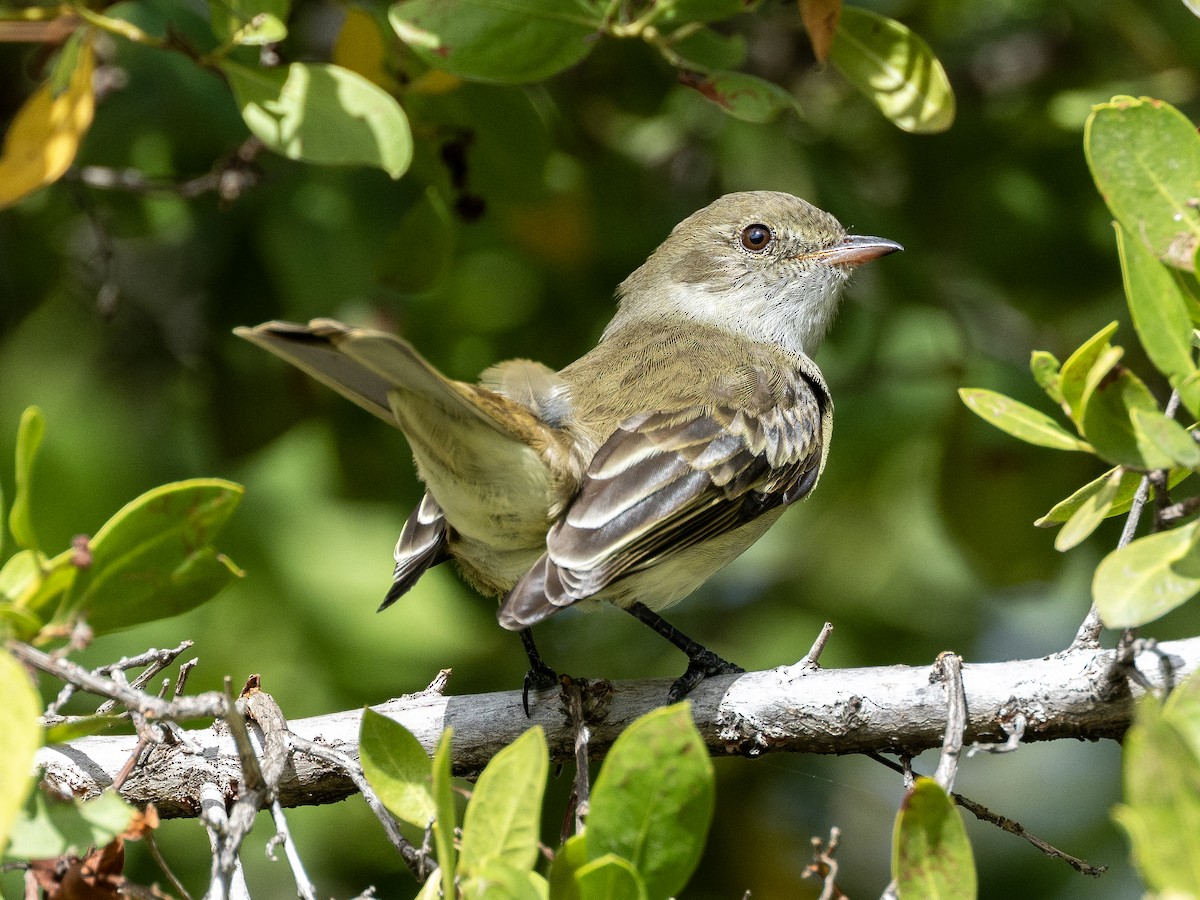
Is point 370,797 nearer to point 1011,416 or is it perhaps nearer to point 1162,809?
point 1011,416

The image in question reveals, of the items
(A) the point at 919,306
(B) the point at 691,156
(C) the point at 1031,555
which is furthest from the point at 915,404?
(B) the point at 691,156

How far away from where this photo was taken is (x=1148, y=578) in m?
1.99

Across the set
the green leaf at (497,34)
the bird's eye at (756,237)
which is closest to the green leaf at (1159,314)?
the green leaf at (497,34)

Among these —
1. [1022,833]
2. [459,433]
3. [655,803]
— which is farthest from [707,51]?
[655,803]

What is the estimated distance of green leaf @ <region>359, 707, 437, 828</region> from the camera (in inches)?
95.6

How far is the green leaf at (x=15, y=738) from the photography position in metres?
1.78

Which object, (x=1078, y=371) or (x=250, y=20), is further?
(x=250, y=20)

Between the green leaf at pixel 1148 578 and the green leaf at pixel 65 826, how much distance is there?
5.04 feet

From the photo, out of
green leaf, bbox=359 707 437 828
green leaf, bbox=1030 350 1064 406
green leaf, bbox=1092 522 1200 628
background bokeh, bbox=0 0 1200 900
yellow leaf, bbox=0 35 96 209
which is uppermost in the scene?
yellow leaf, bbox=0 35 96 209

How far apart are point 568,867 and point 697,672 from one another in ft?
5.10

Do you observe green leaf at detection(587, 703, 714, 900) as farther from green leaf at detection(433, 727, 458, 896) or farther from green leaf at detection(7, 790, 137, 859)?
green leaf at detection(7, 790, 137, 859)

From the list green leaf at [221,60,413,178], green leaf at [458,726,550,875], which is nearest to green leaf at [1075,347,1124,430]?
green leaf at [458,726,550,875]

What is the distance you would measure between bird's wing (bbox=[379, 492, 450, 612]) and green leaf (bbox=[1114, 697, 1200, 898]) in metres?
2.47

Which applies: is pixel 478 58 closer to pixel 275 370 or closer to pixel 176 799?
pixel 176 799
